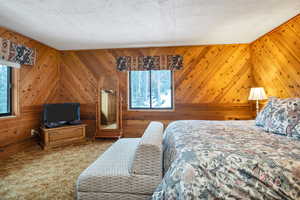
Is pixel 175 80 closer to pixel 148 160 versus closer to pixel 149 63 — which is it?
pixel 149 63

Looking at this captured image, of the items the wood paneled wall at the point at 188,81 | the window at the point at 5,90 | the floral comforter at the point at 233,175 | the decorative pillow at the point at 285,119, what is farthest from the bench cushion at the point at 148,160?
the window at the point at 5,90

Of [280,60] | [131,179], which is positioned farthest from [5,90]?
[280,60]

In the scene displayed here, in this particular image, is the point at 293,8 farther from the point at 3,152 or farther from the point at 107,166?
the point at 3,152

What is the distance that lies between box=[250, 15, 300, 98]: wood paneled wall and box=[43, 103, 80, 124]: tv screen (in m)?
4.29

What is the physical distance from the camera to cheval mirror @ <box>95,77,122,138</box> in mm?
3922

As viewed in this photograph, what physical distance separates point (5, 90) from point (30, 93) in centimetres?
42

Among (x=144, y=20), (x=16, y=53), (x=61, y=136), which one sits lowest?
(x=61, y=136)

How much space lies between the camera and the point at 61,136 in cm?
336

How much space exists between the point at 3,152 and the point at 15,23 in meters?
2.29

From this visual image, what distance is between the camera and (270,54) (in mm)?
3072

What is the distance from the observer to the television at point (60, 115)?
11.1 feet

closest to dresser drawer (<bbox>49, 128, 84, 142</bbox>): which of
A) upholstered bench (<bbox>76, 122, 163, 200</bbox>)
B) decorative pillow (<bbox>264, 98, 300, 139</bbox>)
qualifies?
upholstered bench (<bbox>76, 122, 163, 200</bbox>)

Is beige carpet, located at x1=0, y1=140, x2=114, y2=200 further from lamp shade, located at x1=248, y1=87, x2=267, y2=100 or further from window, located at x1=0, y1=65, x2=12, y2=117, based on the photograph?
lamp shade, located at x1=248, y1=87, x2=267, y2=100

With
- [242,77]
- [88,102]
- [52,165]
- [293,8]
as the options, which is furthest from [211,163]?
[88,102]
